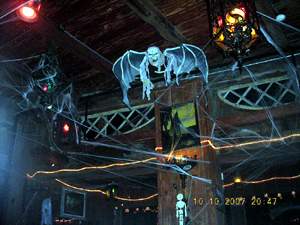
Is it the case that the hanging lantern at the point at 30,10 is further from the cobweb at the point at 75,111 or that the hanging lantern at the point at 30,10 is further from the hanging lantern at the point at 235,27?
the hanging lantern at the point at 235,27

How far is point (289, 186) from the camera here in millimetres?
10422

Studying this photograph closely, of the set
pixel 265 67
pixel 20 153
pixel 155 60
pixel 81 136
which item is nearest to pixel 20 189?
pixel 20 153

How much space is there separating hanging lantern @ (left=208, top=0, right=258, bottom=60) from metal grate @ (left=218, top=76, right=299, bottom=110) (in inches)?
117

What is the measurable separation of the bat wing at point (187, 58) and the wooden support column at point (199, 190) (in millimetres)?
630

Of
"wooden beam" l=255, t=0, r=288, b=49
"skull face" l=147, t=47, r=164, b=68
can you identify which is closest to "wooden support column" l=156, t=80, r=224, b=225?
"skull face" l=147, t=47, r=164, b=68

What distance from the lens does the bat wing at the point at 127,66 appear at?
6422mm

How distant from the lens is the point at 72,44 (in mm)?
6098

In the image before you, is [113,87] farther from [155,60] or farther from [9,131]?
[9,131]

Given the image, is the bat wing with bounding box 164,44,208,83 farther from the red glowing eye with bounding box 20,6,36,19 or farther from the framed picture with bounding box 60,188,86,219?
the framed picture with bounding box 60,188,86,219

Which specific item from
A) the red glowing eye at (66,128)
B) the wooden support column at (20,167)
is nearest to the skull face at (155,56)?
the red glowing eye at (66,128)

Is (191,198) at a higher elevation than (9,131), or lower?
lower

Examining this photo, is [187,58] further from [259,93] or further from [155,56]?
[259,93]

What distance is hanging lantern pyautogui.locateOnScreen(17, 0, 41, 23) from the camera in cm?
491

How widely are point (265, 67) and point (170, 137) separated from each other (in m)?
2.26
